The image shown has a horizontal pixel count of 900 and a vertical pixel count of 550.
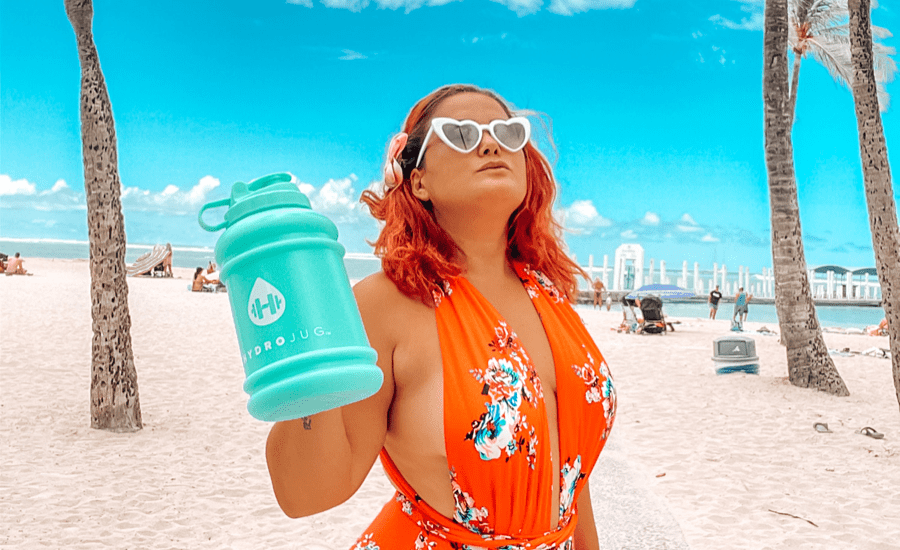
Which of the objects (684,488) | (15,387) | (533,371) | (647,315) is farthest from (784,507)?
(647,315)

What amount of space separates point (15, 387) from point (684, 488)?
8552mm

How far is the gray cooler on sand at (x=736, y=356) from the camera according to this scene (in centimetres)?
1162

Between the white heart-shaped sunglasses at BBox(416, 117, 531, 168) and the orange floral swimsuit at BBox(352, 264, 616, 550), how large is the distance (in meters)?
0.30

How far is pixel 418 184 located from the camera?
5.09 ft

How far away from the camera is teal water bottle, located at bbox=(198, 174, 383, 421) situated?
1051mm

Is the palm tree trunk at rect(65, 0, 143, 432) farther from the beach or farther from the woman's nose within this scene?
the woman's nose

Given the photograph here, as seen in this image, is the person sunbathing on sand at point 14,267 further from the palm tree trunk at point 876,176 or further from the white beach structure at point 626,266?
the white beach structure at point 626,266

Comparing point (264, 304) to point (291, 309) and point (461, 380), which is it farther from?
point (461, 380)

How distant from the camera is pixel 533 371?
1.41 metres

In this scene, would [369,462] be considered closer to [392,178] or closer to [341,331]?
[341,331]

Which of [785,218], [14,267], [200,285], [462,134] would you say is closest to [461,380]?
[462,134]

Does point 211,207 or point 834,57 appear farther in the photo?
point 834,57

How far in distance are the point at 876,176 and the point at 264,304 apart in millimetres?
7180

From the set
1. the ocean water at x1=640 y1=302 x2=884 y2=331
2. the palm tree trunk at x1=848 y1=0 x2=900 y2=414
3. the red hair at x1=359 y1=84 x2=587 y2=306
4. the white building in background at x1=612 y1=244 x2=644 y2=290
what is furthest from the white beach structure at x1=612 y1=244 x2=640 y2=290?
the red hair at x1=359 y1=84 x2=587 y2=306
